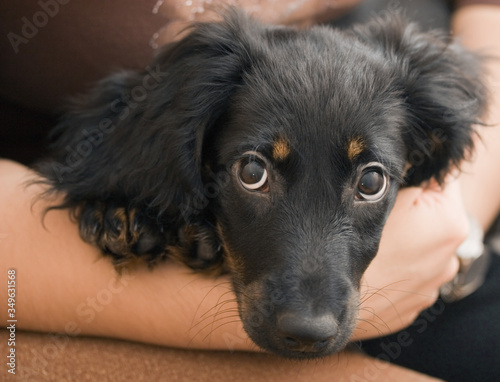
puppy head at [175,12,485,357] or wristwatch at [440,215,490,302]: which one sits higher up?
puppy head at [175,12,485,357]

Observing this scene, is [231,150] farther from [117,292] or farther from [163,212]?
[117,292]

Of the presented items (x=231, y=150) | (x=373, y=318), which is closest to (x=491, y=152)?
(x=373, y=318)

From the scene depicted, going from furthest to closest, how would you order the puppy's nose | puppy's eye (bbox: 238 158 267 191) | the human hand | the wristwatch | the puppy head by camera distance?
the wristwatch, the human hand, puppy's eye (bbox: 238 158 267 191), the puppy head, the puppy's nose

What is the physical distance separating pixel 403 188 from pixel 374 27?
0.55 metres

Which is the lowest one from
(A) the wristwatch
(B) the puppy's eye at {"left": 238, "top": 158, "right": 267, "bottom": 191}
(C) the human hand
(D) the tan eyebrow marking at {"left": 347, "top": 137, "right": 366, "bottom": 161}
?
(A) the wristwatch

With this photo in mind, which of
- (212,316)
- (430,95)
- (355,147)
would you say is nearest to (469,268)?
(430,95)

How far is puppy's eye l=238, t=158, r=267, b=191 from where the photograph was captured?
148cm

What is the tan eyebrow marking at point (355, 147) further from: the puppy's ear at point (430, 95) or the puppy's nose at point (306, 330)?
the puppy's nose at point (306, 330)

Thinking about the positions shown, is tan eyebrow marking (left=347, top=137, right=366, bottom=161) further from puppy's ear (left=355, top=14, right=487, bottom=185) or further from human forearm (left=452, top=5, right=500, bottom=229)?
human forearm (left=452, top=5, right=500, bottom=229)

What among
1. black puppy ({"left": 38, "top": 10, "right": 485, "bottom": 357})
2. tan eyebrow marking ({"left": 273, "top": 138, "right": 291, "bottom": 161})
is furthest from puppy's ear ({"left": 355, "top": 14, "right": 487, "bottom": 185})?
tan eyebrow marking ({"left": 273, "top": 138, "right": 291, "bottom": 161})

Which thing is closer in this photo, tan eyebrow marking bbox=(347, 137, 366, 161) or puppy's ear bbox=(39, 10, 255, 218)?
tan eyebrow marking bbox=(347, 137, 366, 161)

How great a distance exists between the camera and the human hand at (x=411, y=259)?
5.76ft

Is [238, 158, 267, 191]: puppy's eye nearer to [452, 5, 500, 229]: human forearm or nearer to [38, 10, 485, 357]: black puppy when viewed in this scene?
[38, 10, 485, 357]: black puppy

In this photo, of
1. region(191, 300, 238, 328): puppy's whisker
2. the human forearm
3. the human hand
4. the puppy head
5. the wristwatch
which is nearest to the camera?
the puppy head
